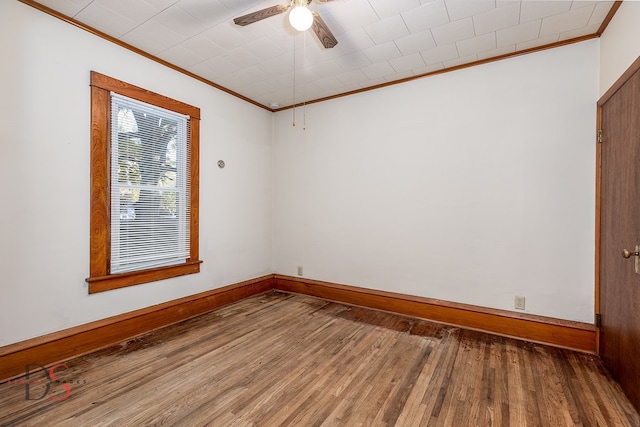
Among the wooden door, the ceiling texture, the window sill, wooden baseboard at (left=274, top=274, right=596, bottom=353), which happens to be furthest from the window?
the wooden door

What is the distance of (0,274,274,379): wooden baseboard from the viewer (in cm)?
212

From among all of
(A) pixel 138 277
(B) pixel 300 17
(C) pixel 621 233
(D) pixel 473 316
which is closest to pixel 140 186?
(A) pixel 138 277

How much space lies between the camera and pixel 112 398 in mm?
1896

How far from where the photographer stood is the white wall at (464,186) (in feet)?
8.59

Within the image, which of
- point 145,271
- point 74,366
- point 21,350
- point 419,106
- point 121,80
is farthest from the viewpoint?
point 419,106

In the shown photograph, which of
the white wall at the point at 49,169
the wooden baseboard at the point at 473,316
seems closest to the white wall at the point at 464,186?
the wooden baseboard at the point at 473,316

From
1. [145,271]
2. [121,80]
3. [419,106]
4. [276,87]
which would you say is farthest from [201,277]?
[419,106]

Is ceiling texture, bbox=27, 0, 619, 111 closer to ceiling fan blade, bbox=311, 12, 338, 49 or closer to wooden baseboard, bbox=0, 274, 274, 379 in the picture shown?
ceiling fan blade, bbox=311, 12, 338, 49

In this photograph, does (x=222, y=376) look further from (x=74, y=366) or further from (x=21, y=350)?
(x=21, y=350)

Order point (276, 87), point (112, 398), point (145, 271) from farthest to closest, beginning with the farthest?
point (276, 87), point (145, 271), point (112, 398)

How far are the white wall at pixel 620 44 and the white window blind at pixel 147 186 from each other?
390 centimetres

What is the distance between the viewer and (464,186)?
10.2 feet

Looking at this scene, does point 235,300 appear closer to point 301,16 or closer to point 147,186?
point 147,186

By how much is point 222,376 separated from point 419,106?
11.0 ft
